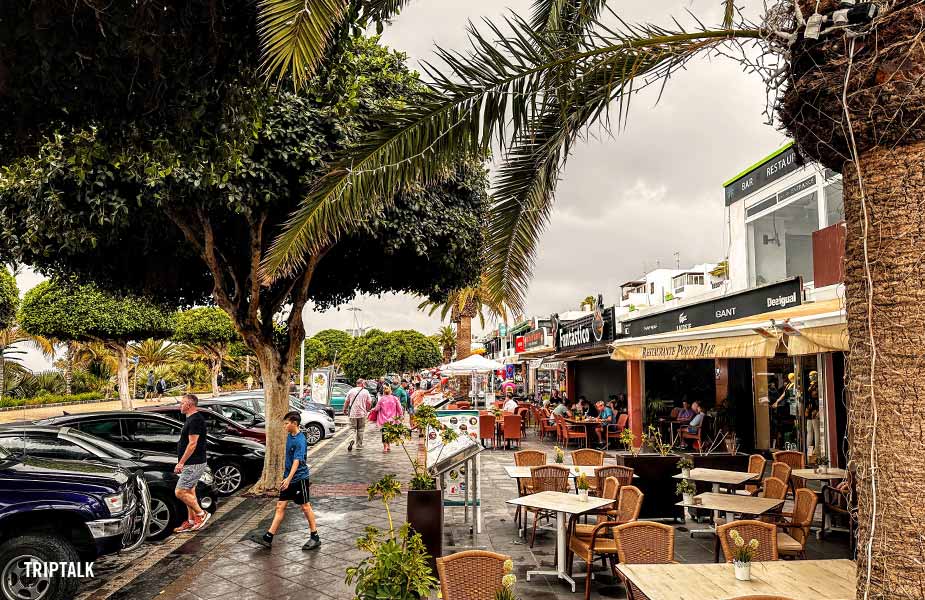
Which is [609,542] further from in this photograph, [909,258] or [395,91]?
[395,91]

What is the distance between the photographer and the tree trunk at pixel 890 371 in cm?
287

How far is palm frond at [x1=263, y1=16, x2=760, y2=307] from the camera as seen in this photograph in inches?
165

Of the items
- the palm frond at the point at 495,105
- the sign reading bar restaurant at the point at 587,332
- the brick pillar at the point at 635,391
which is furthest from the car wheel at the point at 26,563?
the sign reading bar restaurant at the point at 587,332

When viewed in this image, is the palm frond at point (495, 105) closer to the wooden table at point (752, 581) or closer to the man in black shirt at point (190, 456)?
the wooden table at point (752, 581)

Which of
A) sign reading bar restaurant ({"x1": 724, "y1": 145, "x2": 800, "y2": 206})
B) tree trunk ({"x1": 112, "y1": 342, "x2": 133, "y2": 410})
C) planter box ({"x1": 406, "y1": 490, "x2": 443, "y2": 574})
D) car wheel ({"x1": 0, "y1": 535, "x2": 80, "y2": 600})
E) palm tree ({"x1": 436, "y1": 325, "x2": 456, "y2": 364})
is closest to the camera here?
car wheel ({"x1": 0, "y1": 535, "x2": 80, "y2": 600})

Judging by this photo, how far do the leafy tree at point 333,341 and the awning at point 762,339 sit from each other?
73800mm

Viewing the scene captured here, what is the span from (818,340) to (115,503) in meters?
7.68

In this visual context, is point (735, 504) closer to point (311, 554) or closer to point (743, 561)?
point (743, 561)

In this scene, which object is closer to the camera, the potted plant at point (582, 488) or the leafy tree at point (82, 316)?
the potted plant at point (582, 488)

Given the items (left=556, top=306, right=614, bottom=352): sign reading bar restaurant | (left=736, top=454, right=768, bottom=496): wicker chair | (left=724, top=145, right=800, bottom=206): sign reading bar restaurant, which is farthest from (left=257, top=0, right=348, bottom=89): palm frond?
(left=556, top=306, right=614, bottom=352): sign reading bar restaurant

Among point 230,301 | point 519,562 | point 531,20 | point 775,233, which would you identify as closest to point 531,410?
point 775,233

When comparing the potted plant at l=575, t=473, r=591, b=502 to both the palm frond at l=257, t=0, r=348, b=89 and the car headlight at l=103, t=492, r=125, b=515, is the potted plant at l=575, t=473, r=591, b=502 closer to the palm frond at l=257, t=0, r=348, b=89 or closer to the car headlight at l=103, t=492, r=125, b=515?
the car headlight at l=103, t=492, r=125, b=515

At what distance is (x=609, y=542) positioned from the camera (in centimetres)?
671

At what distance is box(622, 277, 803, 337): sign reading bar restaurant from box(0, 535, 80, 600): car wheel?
447 inches
